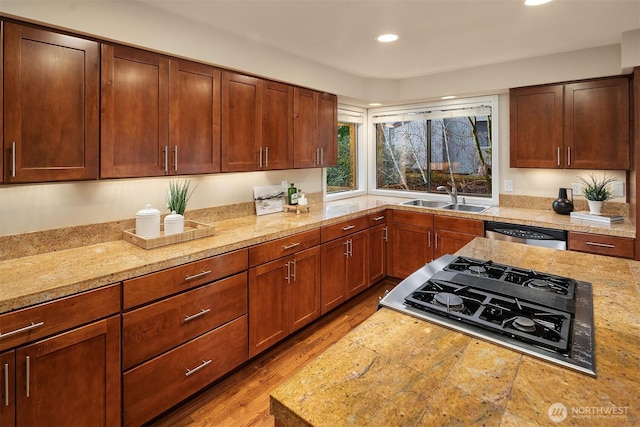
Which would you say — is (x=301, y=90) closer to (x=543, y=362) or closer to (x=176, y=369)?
(x=176, y=369)

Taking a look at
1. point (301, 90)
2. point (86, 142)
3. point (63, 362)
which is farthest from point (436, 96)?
point (63, 362)

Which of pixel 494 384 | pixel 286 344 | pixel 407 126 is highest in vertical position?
pixel 407 126

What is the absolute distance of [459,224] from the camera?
3502mm

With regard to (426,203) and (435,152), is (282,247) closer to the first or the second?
(426,203)

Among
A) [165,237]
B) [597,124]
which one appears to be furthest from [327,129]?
[597,124]

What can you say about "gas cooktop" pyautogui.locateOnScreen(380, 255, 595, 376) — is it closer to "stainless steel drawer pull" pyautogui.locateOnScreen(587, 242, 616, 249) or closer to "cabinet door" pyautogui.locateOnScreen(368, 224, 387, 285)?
"stainless steel drawer pull" pyautogui.locateOnScreen(587, 242, 616, 249)

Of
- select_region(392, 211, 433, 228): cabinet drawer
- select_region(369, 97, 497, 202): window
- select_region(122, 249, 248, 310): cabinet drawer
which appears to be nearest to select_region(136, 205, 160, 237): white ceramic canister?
select_region(122, 249, 248, 310): cabinet drawer

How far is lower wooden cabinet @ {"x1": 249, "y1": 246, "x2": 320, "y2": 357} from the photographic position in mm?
2465

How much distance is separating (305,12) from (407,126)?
2642mm

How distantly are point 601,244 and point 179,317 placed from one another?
3.09 meters

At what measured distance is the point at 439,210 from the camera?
11.9ft

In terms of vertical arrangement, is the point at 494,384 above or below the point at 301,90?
below

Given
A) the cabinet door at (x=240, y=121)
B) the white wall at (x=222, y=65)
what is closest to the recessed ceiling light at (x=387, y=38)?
the white wall at (x=222, y=65)

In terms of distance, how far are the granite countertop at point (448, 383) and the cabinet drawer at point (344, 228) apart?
194 centimetres
